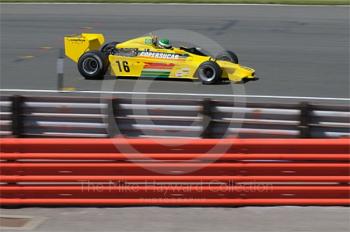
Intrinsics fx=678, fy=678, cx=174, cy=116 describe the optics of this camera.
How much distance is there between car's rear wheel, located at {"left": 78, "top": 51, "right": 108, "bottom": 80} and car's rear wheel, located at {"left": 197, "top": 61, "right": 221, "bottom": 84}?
207 cm

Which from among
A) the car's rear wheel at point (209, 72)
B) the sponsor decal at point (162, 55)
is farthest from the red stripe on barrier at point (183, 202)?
the sponsor decal at point (162, 55)

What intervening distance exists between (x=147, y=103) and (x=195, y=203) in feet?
4.57

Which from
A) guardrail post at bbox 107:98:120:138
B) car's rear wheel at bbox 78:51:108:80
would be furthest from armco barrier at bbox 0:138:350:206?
car's rear wheel at bbox 78:51:108:80

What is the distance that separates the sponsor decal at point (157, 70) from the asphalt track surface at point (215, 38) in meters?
0.22

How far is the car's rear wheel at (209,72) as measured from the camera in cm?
1380

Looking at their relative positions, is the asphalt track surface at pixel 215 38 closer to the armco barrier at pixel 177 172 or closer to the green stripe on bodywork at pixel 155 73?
the green stripe on bodywork at pixel 155 73

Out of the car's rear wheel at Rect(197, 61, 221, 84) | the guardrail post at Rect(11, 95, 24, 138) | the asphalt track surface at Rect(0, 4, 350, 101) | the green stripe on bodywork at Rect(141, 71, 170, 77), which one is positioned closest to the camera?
the guardrail post at Rect(11, 95, 24, 138)

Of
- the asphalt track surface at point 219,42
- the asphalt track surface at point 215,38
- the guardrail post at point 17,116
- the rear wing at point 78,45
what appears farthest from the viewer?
the rear wing at point 78,45

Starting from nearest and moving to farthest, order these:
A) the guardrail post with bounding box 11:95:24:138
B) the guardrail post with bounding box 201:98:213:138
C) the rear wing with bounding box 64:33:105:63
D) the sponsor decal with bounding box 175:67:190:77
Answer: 1. the guardrail post with bounding box 201:98:213:138
2. the guardrail post with bounding box 11:95:24:138
3. the sponsor decal with bounding box 175:67:190:77
4. the rear wing with bounding box 64:33:105:63

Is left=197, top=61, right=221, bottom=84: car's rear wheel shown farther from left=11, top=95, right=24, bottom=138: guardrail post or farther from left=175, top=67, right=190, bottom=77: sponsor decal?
left=11, top=95, right=24, bottom=138: guardrail post

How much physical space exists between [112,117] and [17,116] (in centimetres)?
111

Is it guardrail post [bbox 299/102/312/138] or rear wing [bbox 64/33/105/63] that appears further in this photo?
rear wing [bbox 64/33/105/63]

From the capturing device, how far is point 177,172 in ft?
23.8

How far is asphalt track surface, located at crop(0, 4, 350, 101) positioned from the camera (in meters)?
14.4
